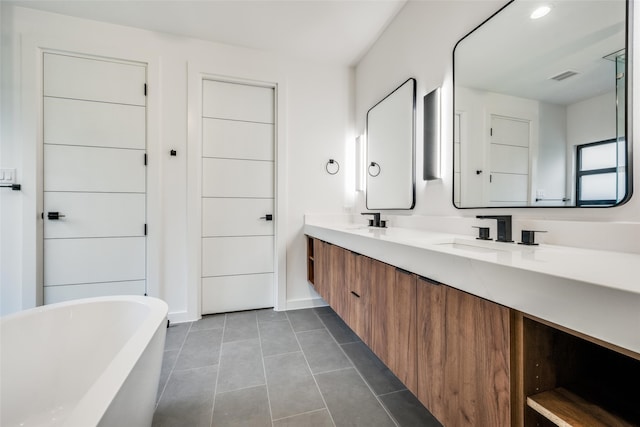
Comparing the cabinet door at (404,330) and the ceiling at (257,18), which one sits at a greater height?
the ceiling at (257,18)

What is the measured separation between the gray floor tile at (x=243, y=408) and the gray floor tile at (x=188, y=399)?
0.16 feet

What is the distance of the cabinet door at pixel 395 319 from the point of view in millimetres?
967

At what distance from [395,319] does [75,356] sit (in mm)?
1501

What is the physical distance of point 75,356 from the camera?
1224 millimetres

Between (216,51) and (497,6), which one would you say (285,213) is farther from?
(497,6)

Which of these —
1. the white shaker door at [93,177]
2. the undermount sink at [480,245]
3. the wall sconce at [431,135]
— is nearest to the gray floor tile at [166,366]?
the white shaker door at [93,177]

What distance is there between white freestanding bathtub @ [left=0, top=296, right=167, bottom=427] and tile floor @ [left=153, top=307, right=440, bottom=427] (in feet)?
1.07

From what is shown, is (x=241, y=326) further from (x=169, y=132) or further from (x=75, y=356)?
(x=169, y=132)

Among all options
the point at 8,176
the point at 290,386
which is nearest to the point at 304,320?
the point at 290,386

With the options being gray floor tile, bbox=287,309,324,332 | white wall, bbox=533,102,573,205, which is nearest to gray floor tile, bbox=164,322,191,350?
gray floor tile, bbox=287,309,324,332

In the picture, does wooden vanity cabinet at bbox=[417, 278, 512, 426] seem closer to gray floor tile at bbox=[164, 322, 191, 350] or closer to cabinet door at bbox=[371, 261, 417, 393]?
cabinet door at bbox=[371, 261, 417, 393]

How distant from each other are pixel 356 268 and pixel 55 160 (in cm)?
248

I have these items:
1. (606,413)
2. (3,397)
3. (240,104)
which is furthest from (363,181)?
(3,397)

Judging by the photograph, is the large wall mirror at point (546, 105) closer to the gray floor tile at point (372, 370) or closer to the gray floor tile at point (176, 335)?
the gray floor tile at point (372, 370)
